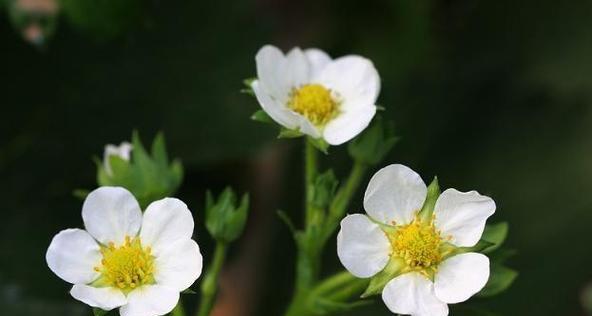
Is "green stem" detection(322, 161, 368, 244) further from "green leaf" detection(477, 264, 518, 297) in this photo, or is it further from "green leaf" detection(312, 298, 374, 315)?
"green leaf" detection(477, 264, 518, 297)

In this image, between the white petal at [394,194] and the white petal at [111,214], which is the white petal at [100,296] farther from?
the white petal at [394,194]

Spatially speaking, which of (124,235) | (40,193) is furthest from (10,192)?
(124,235)

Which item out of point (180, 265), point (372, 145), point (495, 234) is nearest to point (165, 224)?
point (180, 265)

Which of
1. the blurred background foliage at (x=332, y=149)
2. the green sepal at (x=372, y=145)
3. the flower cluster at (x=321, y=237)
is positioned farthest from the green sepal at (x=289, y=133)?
the blurred background foliage at (x=332, y=149)

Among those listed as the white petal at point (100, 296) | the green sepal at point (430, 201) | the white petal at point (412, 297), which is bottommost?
→ the white petal at point (412, 297)

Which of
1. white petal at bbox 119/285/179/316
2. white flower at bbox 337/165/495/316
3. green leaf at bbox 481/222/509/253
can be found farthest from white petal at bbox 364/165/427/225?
white petal at bbox 119/285/179/316

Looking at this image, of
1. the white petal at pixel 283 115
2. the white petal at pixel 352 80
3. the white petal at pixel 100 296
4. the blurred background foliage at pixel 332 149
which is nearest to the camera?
the white petal at pixel 100 296

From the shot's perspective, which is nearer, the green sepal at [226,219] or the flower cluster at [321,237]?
the flower cluster at [321,237]
